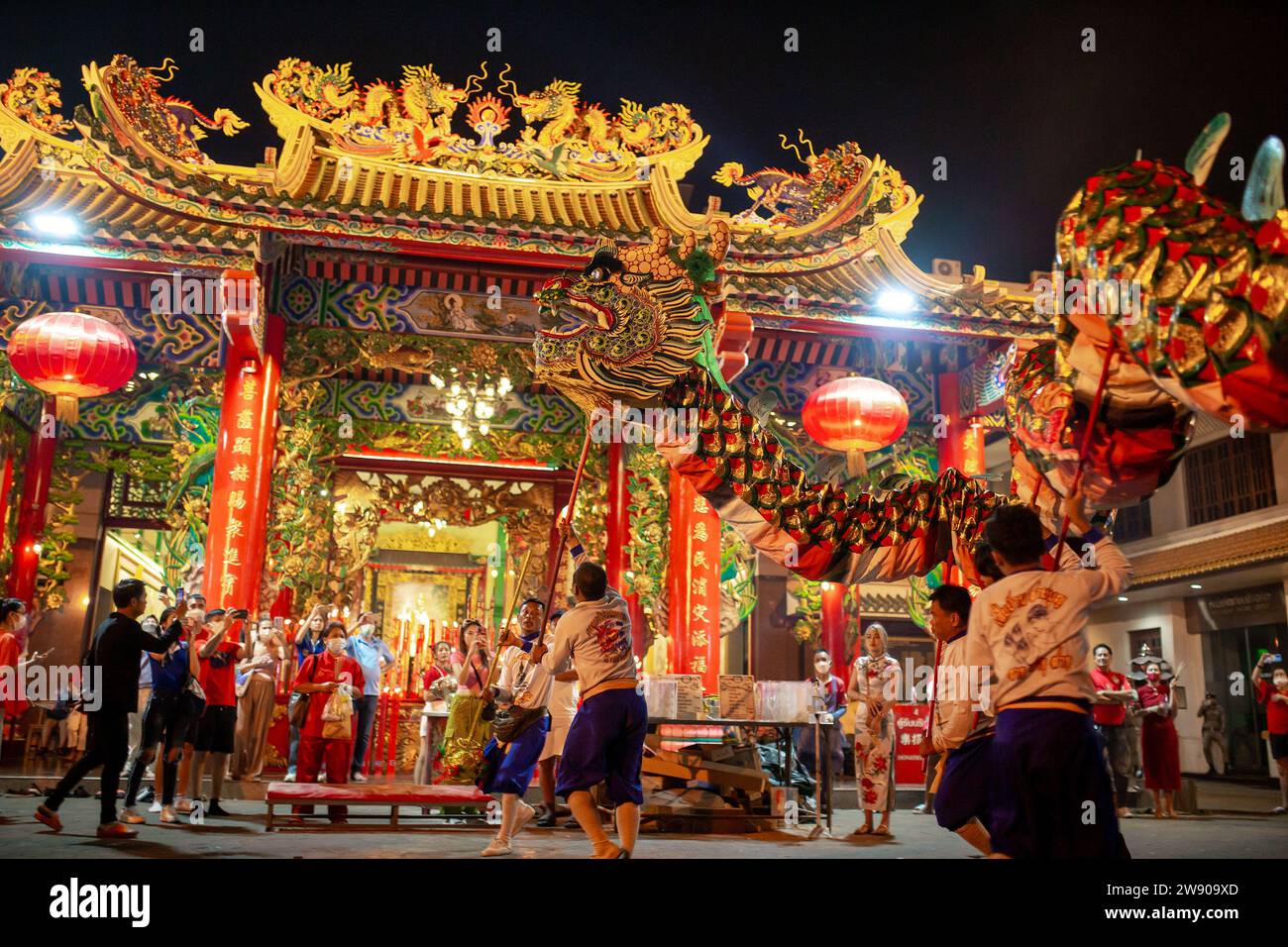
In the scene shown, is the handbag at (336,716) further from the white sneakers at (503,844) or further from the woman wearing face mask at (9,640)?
the white sneakers at (503,844)

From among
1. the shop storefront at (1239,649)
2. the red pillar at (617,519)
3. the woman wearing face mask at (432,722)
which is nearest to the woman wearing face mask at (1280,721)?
the red pillar at (617,519)

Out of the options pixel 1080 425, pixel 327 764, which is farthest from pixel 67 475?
pixel 1080 425

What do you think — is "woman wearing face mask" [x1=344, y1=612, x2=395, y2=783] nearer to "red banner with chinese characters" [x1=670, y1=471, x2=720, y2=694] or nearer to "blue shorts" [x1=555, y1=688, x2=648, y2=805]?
"red banner with chinese characters" [x1=670, y1=471, x2=720, y2=694]

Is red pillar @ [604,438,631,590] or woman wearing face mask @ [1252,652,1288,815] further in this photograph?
red pillar @ [604,438,631,590]

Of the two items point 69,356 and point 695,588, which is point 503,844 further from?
point 69,356

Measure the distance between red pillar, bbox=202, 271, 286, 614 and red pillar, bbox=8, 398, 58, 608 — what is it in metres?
2.58

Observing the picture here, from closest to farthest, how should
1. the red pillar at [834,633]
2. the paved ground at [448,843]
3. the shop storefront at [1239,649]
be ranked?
the paved ground at [448,843], the red pillar at [834,633], the shop storefront at [1239,649]

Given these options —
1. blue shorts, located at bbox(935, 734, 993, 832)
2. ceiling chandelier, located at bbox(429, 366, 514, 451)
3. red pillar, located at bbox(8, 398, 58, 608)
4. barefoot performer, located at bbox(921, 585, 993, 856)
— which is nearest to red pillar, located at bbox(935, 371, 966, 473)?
ceiling chandelier, located at bbox(429, 366, 514, 451)

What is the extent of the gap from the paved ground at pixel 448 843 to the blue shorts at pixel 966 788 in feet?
4.91

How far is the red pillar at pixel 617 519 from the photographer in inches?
405

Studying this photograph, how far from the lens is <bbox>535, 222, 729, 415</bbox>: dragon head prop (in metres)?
3.21

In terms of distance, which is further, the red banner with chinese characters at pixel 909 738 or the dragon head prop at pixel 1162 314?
the red banner with chinese characters at pixel 909 738

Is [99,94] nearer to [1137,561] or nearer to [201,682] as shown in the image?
[201,682]

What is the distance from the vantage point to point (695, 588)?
9.67 meters
